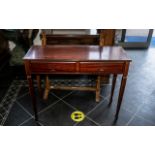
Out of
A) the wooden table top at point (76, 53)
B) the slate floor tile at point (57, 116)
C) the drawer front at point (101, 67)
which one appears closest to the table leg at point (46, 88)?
the slate floor tile at point (57, 116)

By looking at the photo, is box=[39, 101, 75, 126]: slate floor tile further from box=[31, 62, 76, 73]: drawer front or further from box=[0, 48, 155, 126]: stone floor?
box=[31, 62, 76, 73]: drawer front

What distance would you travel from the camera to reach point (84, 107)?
224 centimetres

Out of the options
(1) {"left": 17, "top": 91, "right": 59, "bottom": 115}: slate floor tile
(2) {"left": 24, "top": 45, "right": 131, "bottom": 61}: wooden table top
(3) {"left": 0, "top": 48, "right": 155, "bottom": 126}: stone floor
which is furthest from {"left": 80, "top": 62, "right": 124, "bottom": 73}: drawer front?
(1) {"left": 17, "top": 91, "right": 59, "bottom": 115}: slate floor tile

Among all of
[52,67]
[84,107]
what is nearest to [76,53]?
[52,67]

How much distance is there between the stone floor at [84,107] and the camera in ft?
6.60

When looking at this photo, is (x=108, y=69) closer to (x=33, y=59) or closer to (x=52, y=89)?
(x=33, y=59)

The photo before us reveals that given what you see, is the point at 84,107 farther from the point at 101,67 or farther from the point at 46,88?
the point at 101,67

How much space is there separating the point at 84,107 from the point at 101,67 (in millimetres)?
799

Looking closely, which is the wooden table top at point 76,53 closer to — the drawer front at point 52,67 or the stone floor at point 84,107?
the drawer front at point 52,67

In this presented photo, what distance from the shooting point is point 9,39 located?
2863 mm

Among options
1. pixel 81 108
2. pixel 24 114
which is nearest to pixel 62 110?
pixel 81 108

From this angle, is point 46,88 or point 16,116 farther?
point 46,88

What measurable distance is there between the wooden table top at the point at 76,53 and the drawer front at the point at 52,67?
0.05 meters

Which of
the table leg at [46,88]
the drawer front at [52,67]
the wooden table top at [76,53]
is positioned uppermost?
the wooden table top at [76,53]
